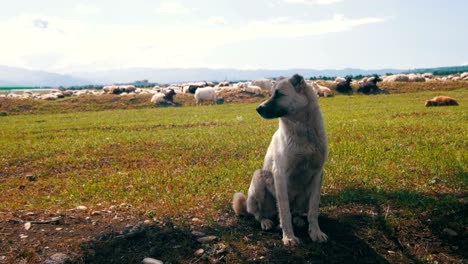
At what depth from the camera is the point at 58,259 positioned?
5156mm

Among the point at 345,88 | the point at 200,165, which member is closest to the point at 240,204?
the point at 200,165

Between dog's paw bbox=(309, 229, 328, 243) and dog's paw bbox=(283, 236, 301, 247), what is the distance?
0.20 m

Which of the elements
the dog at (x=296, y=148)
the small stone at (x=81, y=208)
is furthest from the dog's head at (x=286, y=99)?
the small stone at (x=81, y=208)

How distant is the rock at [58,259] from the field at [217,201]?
75mm

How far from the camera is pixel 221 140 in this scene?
14.5m

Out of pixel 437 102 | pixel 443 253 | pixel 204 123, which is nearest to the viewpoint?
pixel 443 253

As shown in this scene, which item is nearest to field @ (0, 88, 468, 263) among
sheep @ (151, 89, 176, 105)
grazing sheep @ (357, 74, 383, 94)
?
sheep @ (151, 89, 176, 105)

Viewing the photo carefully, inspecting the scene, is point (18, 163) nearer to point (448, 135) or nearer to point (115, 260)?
point (115, 260)

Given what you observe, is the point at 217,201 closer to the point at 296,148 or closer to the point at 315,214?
the point at 315,214

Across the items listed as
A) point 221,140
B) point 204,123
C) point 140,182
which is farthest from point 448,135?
point 204,123

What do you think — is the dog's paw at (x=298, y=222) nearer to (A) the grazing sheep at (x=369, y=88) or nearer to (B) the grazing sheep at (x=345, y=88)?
(A) the grazing sheep at (x=369, y=88)

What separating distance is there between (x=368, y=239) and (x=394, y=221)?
2.02 ft

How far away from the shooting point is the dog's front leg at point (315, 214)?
5.40 metres

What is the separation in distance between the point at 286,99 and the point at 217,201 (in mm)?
2716
